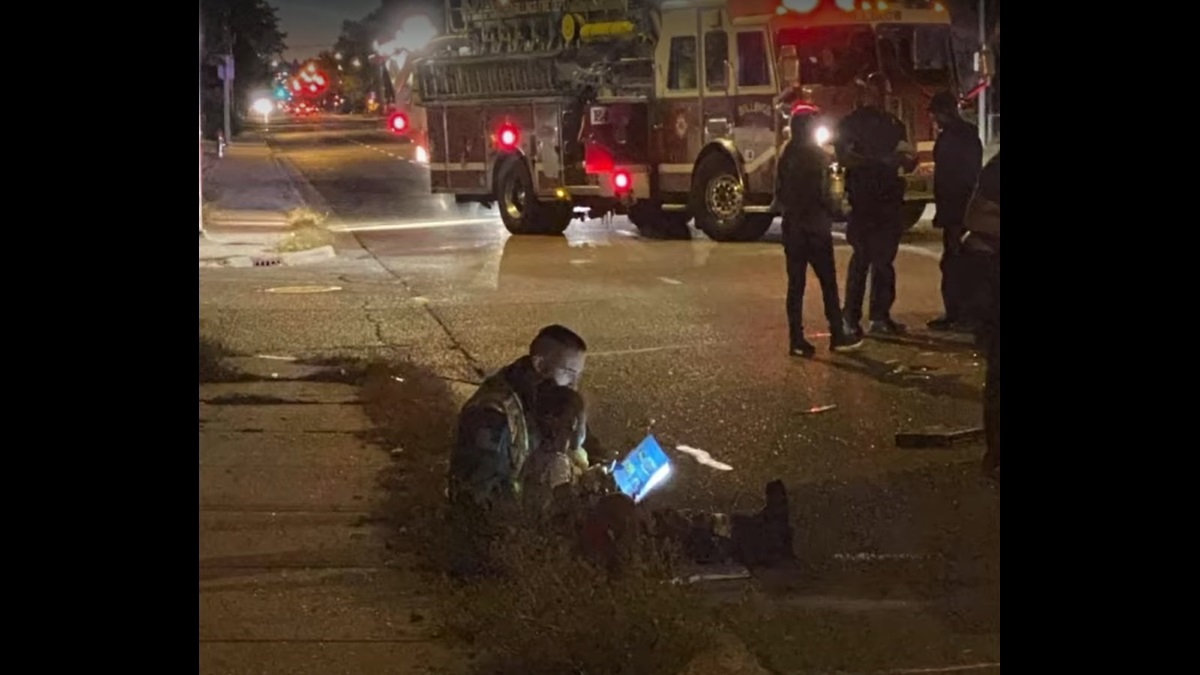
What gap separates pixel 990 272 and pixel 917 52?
10389 mm

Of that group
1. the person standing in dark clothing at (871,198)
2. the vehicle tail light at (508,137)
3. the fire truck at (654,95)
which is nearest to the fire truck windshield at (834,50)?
the fire truck at (654,95)

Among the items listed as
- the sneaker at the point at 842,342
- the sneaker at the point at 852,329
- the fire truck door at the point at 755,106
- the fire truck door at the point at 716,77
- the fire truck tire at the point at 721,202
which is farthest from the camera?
the fire truck tire at the point at 721,202

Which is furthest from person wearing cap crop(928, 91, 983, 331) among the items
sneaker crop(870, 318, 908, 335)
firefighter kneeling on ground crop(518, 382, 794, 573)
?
firefighter kneeling on ground crop(518, 382, 794, 573)

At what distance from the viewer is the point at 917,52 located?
59.0 feet

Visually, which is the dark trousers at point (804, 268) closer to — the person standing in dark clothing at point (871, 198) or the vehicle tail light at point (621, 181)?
the person standing in dark clothing at point (871, 198)

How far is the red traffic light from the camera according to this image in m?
20.0

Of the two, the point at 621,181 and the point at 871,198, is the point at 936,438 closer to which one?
the point at 871,198

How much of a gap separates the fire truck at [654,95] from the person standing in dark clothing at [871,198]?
4461 mm

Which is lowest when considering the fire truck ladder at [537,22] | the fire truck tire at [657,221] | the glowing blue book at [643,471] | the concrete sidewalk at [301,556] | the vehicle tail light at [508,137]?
the concrete sidewalk at [301,556]

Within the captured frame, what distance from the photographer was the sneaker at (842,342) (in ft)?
37.0

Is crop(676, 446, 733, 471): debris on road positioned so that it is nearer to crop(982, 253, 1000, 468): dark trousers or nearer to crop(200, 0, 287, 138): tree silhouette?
crop(982, 253, 1000, 468): dark trousers

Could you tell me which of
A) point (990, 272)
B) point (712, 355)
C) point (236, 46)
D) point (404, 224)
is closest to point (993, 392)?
point (990, 272)
